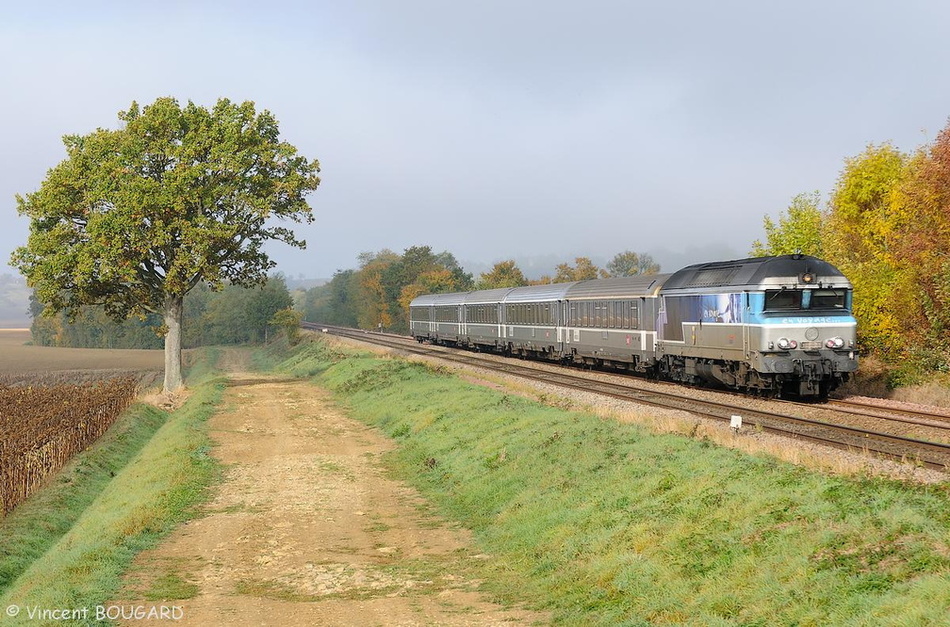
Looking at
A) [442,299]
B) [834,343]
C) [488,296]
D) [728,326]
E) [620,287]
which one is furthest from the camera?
[442,299]

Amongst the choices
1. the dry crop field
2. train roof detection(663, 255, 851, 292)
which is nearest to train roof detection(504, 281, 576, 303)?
train roof detection(663, 255, 851, 292)

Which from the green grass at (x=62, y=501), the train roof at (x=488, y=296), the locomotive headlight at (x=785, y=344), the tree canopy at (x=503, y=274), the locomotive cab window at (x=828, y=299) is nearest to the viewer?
the green grass at (x=62, y=501)

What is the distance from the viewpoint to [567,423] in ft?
68.9

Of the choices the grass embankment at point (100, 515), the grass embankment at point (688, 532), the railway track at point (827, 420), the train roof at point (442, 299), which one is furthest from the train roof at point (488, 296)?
the grass embankment at point (688, 532)

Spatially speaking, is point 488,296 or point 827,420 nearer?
point 827,420

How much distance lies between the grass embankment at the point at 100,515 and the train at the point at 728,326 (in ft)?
50.6

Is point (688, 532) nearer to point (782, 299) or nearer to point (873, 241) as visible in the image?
point (782, 299)

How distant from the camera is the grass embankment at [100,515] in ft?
42.2

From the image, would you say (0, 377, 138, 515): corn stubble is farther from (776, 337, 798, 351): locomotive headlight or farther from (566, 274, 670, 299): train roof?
(566, 274, 670, 299): train roof

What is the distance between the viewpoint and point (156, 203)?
38.2 meters

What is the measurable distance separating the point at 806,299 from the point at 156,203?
27.3m

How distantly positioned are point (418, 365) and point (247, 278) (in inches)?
380

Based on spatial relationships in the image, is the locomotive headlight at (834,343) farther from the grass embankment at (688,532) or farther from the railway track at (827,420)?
the grass embankment at (688,532)

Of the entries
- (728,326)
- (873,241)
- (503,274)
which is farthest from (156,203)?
(503,274)
